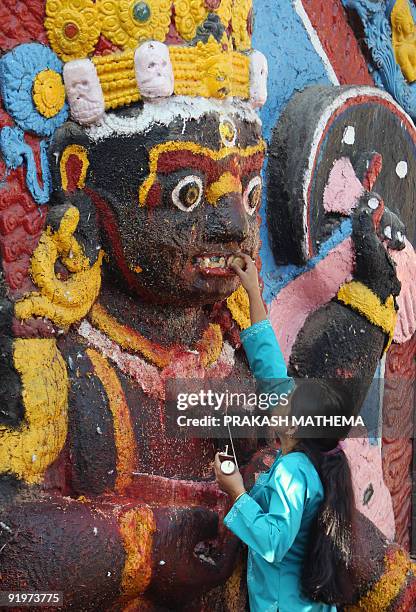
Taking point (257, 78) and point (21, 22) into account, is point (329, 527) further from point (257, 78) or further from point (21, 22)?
point (21, 22)

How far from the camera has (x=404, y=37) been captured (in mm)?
4082

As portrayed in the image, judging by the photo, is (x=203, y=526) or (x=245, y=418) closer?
(x=203, y=526)

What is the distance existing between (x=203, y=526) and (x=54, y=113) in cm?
110

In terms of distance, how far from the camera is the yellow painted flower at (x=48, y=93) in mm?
2594

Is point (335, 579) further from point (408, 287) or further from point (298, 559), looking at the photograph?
point (408, 287)

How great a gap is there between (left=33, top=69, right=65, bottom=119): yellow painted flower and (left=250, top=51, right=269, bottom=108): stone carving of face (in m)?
0.53

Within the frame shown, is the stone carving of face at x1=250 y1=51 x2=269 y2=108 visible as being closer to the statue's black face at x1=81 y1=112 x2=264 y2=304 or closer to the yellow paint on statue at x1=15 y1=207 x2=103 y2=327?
the statue's black face at x1=81 y1=112 x2=264 y2=304

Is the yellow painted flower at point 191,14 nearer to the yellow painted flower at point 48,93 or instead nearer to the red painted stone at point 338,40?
the yellow painted flower at point 48,93

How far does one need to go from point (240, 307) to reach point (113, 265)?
52cm

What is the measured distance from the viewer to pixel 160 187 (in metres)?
2.66

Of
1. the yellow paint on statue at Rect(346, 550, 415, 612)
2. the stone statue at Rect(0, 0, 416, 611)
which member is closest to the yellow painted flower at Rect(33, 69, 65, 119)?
the stone statue at Rect(0, 0, 416, 611)

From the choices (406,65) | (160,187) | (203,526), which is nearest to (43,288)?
(160,187)

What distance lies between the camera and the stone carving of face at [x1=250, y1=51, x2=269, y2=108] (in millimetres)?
2881

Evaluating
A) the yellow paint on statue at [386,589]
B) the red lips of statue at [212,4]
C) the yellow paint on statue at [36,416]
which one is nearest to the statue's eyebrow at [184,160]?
the red lips of statue at [212,4]
